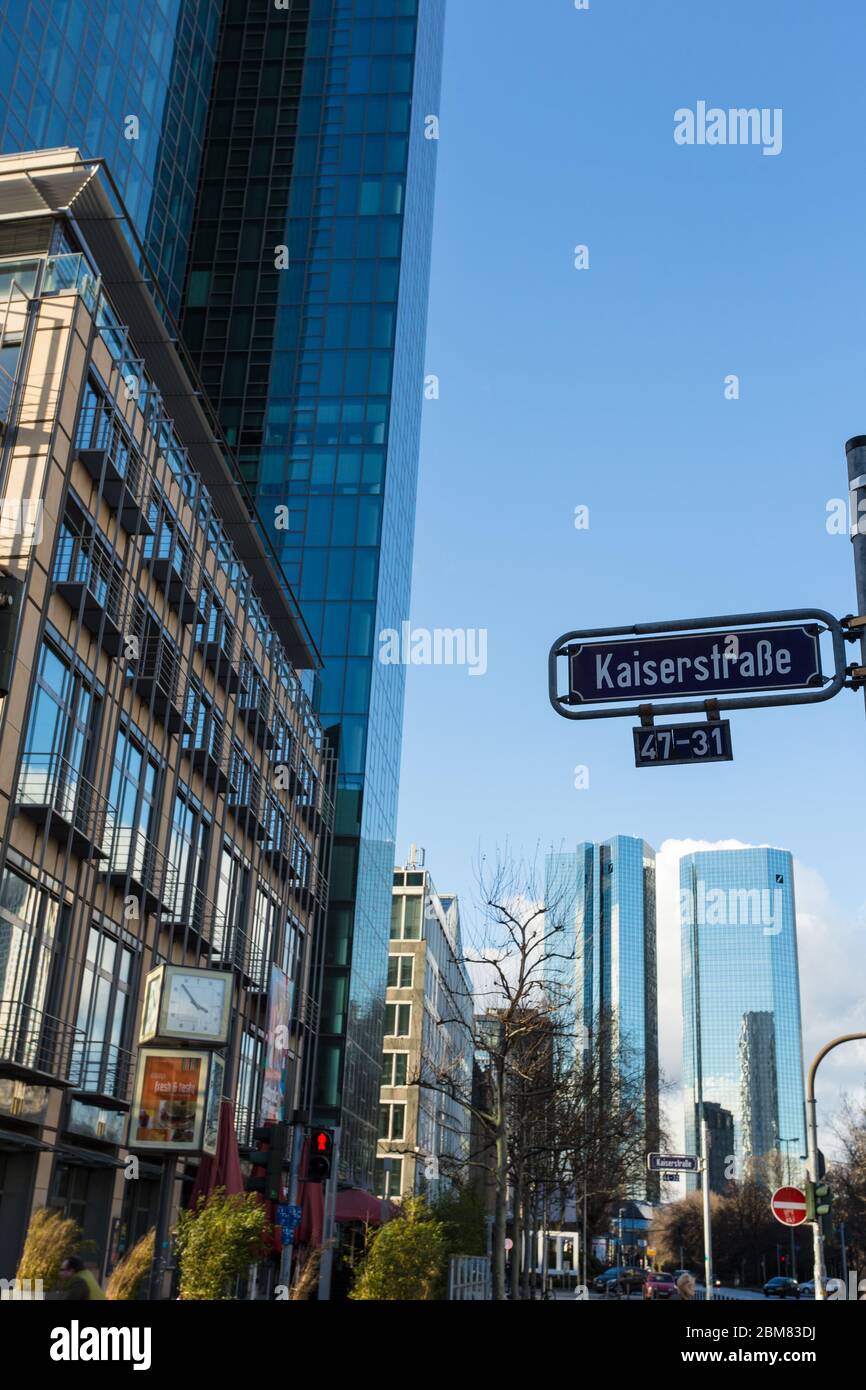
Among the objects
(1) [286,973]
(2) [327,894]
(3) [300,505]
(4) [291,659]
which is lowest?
(1) [286,973]

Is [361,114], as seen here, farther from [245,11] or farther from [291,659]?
[291,659]

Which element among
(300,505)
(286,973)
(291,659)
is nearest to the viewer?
(286,973)

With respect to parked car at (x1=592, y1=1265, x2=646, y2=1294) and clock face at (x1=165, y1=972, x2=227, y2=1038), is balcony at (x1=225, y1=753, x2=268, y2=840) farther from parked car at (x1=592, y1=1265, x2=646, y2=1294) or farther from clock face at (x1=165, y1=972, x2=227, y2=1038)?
parked car at (x1=592, y1=1265, x2=646, y2=1294)

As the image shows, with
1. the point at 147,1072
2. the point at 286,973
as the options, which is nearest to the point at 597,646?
the point at 147,1072

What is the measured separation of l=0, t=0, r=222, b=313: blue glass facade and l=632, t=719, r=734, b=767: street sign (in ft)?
129

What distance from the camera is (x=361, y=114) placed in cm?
7406

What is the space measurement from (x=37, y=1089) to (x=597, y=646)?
650 inches

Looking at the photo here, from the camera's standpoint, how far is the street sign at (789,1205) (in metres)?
22.6

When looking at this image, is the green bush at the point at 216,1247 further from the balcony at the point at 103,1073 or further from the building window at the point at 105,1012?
the building window at the point at 105,1012

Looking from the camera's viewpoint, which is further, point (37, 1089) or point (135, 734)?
point (135, 734)

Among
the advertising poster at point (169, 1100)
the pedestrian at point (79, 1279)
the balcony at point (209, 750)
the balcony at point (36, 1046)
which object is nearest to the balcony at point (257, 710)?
the balcony at point (209, 750)

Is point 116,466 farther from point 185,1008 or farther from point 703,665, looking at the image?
point 703,665

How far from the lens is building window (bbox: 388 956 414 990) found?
283ft
